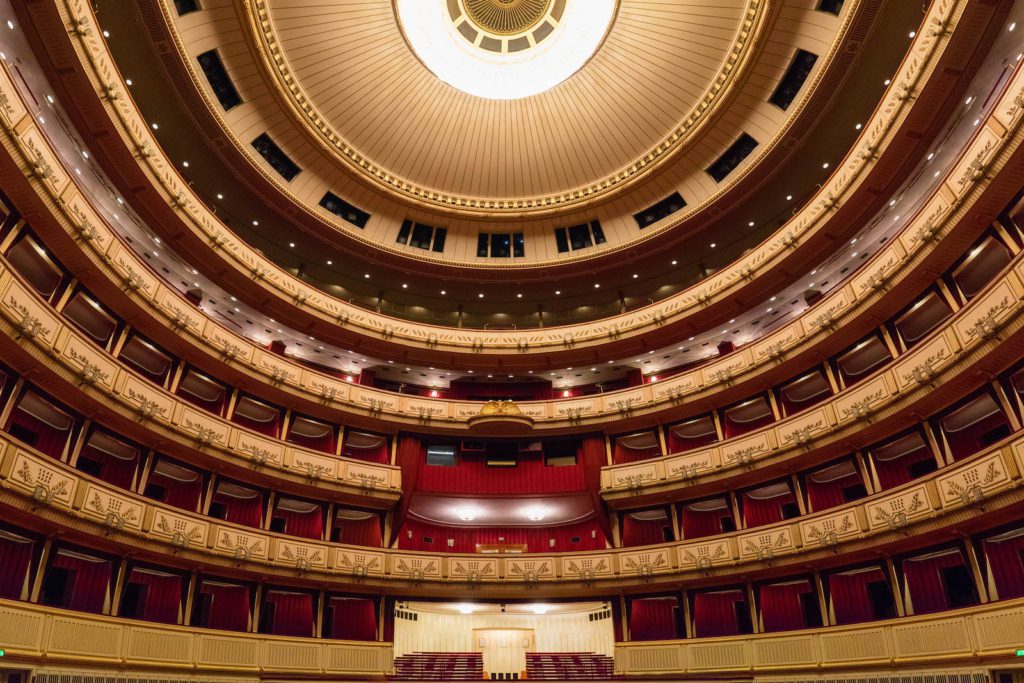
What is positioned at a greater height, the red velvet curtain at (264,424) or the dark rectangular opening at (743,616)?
the red velvet curtain at (264,424)

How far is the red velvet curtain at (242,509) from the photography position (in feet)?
68.2

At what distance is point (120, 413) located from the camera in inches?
650

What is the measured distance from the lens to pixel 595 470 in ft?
77.8

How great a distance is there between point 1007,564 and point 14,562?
2211 cm

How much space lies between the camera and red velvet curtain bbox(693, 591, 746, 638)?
20266 mm

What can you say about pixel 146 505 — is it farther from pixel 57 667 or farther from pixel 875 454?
pixel 875 454

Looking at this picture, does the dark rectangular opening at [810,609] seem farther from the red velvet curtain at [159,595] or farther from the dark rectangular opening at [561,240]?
the red velvet curtain at [159,595]

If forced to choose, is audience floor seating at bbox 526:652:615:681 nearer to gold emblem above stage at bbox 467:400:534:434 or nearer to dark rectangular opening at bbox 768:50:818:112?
gold emblem above stage at bbox 467:400:534:434

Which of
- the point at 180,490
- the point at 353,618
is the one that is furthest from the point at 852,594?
the point at 180,490

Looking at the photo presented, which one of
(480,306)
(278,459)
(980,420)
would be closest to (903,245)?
(980,420)

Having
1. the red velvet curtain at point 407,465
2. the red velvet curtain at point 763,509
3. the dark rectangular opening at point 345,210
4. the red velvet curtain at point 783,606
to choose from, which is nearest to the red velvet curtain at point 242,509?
the red velvet curtain at point 407,465

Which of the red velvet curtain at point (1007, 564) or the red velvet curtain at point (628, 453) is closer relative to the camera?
the red velvet curtain at point (1007, 564)

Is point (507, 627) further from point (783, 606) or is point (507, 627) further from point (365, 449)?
point (783, 606)

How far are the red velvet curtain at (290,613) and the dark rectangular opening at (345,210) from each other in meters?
14.4
